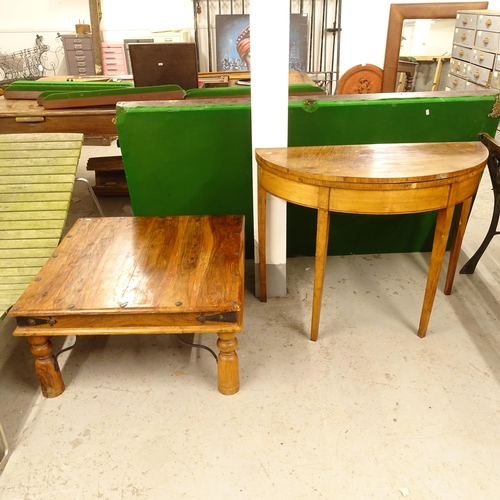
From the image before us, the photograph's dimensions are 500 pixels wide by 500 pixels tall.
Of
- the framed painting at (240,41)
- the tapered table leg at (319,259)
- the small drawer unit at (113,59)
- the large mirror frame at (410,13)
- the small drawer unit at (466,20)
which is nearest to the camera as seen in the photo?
the tapered table leg at (319,259)

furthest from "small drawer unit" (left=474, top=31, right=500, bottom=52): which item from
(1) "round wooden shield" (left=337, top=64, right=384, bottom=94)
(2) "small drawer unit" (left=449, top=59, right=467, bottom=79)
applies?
(1) "round wooden shield" (left=337, top=64, right=384, bottom=94)

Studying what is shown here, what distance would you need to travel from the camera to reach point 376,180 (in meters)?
1.42

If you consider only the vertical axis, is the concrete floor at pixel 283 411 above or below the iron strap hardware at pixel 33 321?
below

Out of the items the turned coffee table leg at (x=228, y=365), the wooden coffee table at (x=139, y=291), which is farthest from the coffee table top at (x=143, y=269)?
the turned coffee table leg at (x=228, y=365)

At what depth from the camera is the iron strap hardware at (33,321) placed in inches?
55.8

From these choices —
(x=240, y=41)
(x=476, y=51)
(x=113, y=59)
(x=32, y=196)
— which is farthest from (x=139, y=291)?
(x=113, y=59)

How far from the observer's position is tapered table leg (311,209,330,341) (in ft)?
5.16

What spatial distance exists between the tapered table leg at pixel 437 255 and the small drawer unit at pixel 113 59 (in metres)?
5.22

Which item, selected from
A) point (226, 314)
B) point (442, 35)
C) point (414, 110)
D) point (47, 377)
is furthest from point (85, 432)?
point (442, 35)

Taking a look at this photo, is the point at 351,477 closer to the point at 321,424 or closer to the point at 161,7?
the point at 321,424

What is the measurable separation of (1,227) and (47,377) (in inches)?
30.3

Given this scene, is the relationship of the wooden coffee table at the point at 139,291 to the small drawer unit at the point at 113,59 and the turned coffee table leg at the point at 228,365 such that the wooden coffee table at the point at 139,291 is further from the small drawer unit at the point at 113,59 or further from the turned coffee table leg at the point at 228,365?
the small drawer unit at the point at 113,59

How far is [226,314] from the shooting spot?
4.67ft

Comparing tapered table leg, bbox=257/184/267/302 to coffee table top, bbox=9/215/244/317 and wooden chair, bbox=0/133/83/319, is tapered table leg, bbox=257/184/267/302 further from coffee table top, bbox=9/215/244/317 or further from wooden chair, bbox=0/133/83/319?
wooden chair, bbox=0/133/83/319
